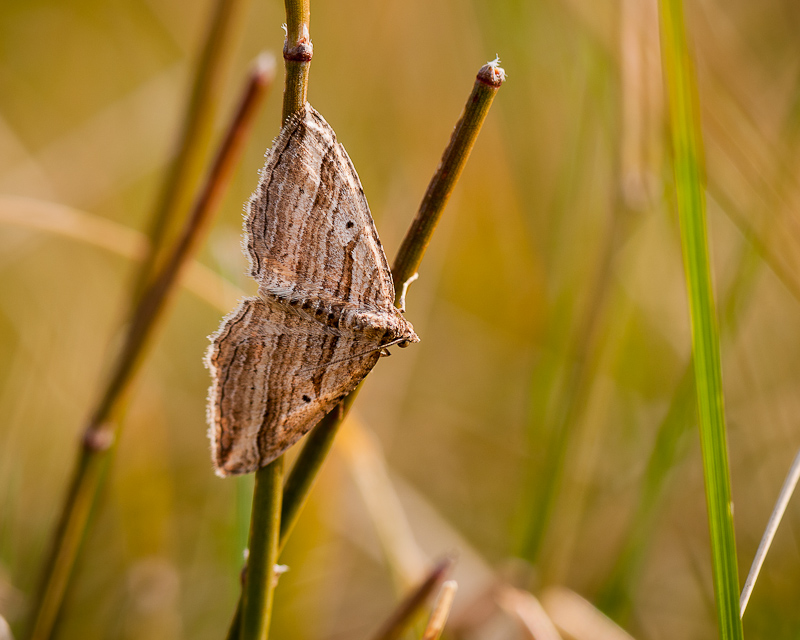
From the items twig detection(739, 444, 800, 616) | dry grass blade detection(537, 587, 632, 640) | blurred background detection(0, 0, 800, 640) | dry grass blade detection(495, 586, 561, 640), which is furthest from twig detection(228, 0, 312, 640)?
dry grass blade detection(537, 587, 632, 640)

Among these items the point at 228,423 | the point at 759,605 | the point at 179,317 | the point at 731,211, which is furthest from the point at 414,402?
the point at 228,423

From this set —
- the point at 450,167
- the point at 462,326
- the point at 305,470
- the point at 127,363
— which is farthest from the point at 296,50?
the point at 462,326

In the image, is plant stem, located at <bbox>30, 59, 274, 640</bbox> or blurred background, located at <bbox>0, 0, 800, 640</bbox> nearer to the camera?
plant stem, located at <bbox>30, 59, 274, 640</bbox>

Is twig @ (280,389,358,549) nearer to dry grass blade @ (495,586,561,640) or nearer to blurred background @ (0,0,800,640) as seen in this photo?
blurred background @ (0,0,800,640)

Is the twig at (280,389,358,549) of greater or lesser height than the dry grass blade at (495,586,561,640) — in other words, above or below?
above

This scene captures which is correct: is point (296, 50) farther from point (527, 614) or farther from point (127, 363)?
point (527, 614)

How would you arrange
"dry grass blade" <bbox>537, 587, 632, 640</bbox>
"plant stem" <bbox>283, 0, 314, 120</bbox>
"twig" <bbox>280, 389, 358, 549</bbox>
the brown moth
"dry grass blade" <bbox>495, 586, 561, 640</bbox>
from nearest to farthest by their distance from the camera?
1. "plant stem" <bbox>283, 0, 314, 120</bbox>
2. "twig" <bbox>280, 389, 358, 549</bbox>
3. the brown moth
4. "dry grass blade" <bbox>495, 586, 561, 640</bbox>
5. "dry grass blade" <bbox>537, 587, 632, 640</bbox>

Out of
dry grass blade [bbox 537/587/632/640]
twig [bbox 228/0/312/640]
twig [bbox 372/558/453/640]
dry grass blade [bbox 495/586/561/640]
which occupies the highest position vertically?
twig [bbox 228/0/312/640]
